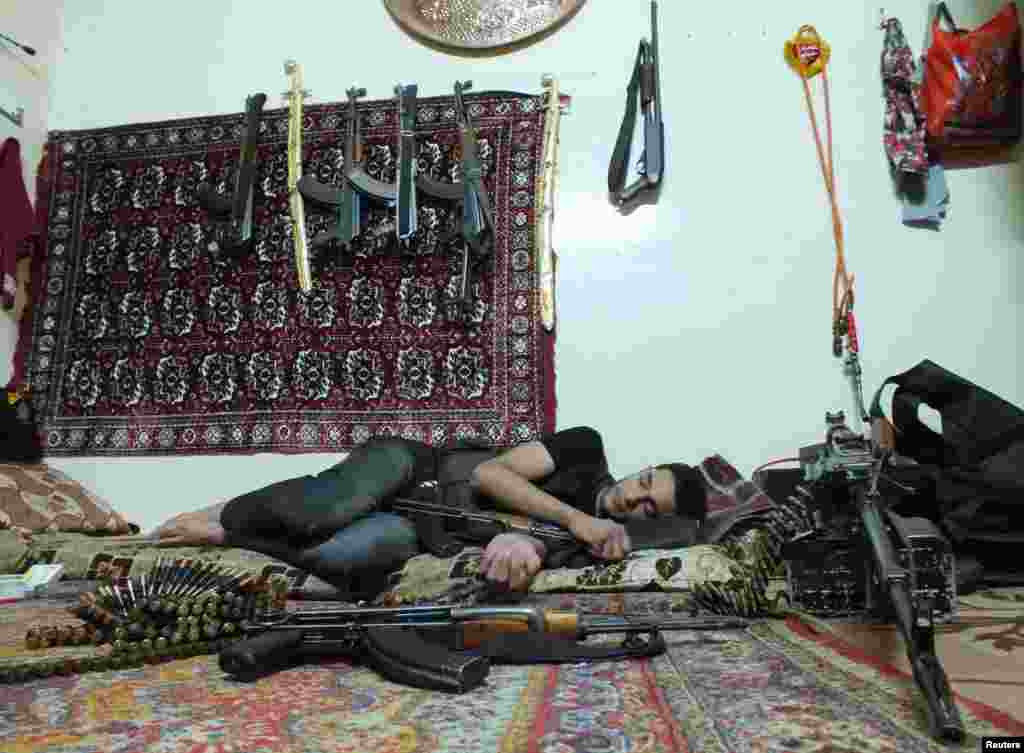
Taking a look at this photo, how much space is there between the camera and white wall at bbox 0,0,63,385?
9.30 ft

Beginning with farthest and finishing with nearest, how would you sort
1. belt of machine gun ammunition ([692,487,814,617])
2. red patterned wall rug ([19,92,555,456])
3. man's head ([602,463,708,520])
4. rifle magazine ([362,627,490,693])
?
red patterned wall rug ([19,92,555,456]) < man's head ([602,463,708,520]) < belt of machine gun ammunition ([692,487,814,617]) < rifle magazine ([362,627,490,693])

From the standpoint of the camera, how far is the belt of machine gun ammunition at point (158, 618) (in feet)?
3.24

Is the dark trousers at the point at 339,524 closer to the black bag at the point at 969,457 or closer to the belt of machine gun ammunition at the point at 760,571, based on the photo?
the belt of machine gun ammunition at the point at 760,571

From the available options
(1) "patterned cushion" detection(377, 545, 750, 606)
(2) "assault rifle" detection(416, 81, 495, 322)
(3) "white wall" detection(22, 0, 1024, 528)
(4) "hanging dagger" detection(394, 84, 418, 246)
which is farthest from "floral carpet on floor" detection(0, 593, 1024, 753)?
(4) "hanging dagger" detection(394, 84, 418, 246)

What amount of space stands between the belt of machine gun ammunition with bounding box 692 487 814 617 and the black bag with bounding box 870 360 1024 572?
2.19 ft

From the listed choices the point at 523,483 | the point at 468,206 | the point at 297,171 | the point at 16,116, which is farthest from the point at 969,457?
the point at 16,116

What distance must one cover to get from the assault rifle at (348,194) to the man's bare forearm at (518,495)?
1.15m

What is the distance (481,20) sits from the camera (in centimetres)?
281

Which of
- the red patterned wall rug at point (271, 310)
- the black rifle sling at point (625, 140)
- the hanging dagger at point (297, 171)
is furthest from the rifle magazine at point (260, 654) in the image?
the black rifle sling at point (625, 140)

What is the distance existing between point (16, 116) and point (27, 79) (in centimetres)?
20

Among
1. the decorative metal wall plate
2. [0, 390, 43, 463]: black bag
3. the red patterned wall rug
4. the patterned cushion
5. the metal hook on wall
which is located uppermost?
the decorative metal wall plate

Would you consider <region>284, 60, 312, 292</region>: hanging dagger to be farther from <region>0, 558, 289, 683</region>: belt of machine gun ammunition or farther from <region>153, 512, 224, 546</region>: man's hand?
<region>0, 558, 289, 683</region>: belt of machine gun ammunition

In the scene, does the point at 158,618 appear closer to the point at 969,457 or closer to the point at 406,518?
the point at 406,518

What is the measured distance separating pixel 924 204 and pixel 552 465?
64.6 inches
